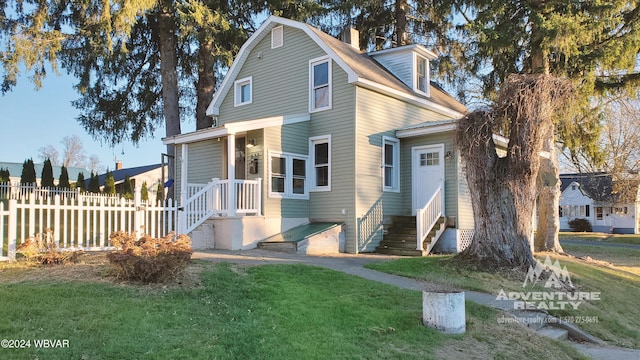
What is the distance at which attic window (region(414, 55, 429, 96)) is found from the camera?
1767cm

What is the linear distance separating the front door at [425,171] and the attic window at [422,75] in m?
3.36

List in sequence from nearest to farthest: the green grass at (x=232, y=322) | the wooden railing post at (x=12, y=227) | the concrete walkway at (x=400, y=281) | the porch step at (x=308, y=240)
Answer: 1. the green grass at (x=232, y=322)
2. the concrete walkway at (x=400, y=281)
3. the wooden railing post at (x=12, y=227)
4. the porch step at (x=308, y=240)

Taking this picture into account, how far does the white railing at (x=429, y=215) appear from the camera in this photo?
43.3ft

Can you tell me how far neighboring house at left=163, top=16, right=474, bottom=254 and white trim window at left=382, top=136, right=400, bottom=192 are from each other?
0.03m

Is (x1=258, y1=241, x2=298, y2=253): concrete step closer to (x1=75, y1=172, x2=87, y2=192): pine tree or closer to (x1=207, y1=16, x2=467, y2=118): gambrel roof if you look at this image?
(x1=207, y1=16, x2=467, y2=118): gambrel roof

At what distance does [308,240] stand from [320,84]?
516 cm

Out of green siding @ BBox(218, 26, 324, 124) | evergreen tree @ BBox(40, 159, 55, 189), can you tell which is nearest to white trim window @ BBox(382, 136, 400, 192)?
green siding @ BBox(218, 26, 324, 124)

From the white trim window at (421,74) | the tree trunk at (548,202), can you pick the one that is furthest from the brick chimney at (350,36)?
the tree trunk at (548,202)

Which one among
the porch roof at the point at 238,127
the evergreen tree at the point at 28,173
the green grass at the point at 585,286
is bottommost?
the green grass at the point at 585,286

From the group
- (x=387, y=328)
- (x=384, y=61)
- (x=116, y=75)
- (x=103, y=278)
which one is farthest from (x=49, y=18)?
(x=387, y=328)

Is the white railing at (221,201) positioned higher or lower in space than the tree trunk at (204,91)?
lower

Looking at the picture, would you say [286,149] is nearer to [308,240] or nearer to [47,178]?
[308,240]

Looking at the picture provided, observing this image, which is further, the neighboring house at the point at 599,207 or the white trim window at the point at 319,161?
the neighboring house at the point at 599,207

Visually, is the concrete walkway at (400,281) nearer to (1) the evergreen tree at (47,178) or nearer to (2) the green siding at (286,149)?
(2) the green siding at (286,149)
